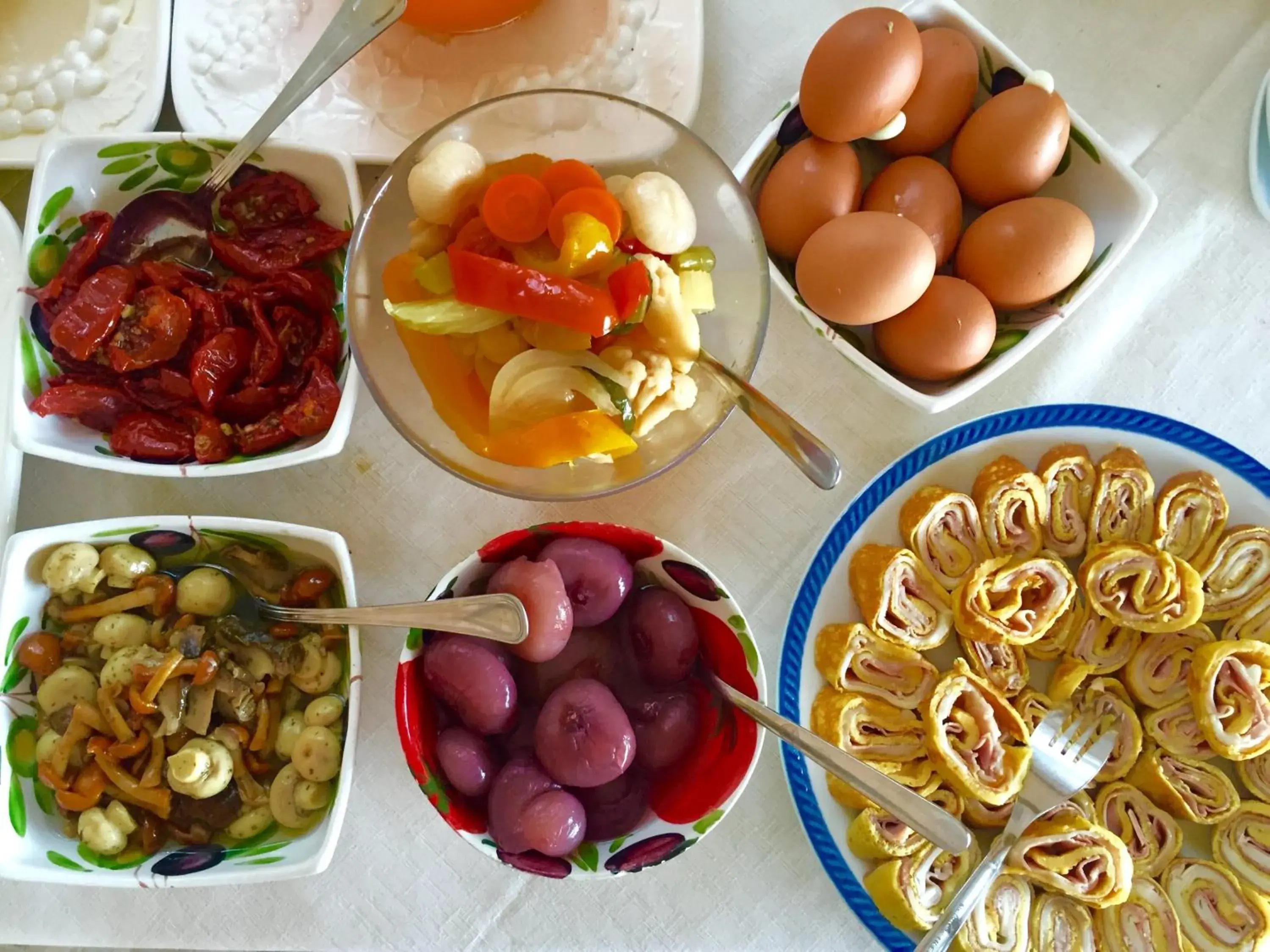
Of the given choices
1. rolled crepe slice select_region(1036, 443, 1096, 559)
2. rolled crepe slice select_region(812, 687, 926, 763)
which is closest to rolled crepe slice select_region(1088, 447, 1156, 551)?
rolled crepe slice select_region(1036, 443, 1096, 559)

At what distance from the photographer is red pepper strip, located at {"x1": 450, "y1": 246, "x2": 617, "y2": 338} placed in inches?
28.0

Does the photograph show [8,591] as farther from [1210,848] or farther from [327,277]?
[1210,848]

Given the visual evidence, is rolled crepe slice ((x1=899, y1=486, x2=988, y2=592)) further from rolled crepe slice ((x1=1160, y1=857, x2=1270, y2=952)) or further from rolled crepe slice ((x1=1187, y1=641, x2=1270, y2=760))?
rolled crepe slice ((x1=1160, y1=857, x2=1270, y2=952))

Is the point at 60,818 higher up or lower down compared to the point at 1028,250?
lower down

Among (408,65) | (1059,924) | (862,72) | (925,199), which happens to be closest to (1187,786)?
(1059,924)

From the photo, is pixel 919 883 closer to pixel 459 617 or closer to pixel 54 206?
pixel 459 617

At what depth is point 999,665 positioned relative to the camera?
829 mm

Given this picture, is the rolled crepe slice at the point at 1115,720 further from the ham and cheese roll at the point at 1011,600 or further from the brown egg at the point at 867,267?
the brown egg at the point at 867,267

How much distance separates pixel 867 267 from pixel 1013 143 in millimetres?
176

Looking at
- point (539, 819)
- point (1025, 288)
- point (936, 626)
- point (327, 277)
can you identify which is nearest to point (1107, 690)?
point (936, 626)

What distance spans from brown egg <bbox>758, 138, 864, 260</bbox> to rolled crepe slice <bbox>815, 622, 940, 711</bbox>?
1.10 feet

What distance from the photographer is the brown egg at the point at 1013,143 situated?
0.79 meters

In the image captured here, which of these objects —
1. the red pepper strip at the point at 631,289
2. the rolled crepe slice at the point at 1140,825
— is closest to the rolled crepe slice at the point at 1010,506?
the rolled crepe slice at the point at 1140,825

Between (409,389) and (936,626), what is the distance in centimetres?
49
